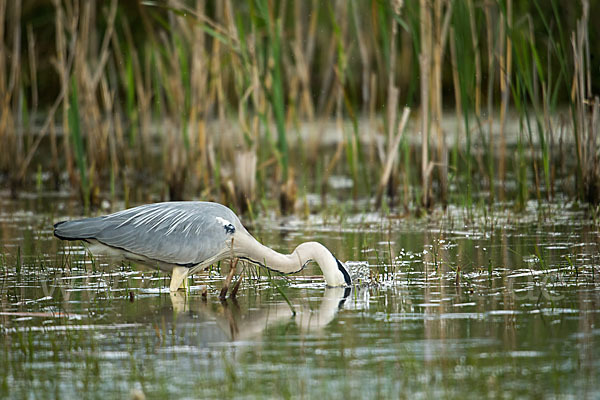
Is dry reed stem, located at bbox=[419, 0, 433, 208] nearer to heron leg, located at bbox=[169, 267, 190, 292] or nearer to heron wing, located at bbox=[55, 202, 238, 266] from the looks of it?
heron wing, located at bbox=[55, 202, 238, 266]

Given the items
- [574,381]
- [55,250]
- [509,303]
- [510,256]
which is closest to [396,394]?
[574,381]

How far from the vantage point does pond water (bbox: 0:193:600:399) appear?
4.64 meters

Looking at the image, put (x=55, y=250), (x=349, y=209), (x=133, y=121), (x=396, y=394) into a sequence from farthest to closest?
1. (x=133, y=121)
2. (x=349, y=209)
3. (x=55, y=250)
4. (x=396, y=394)

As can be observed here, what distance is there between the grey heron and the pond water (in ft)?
0.54

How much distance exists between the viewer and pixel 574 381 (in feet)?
15.0

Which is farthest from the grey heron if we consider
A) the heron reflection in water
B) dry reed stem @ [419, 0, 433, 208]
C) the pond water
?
dry reed stem @ [419, 0, 433, 208]

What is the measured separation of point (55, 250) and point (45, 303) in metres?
2.53

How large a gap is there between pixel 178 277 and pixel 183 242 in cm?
24

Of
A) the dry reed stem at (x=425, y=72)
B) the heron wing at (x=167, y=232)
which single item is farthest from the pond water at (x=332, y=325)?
the dry reed stem at (x=425, y=72)

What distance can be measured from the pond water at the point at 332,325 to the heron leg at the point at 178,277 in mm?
116

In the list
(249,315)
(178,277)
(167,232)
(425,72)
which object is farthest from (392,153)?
(249,315)

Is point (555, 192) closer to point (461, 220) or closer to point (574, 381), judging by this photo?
point (461, 220)

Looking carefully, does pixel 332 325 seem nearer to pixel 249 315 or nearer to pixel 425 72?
pixel 249 315

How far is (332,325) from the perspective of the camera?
5918mm
